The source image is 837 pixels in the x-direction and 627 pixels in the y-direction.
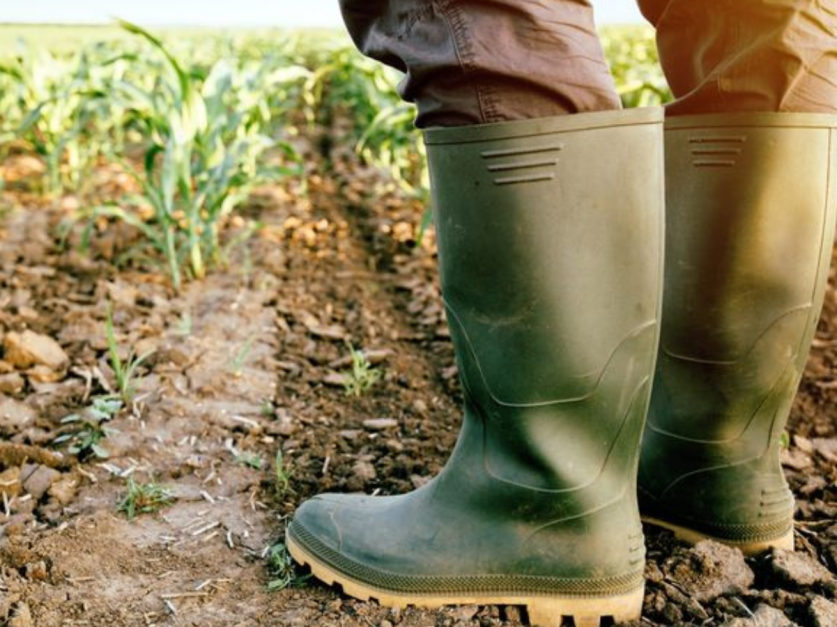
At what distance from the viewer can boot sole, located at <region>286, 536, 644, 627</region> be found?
1.05m

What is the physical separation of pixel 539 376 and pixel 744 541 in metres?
0.45

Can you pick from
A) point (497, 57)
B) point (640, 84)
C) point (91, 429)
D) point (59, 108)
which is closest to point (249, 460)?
point (91, 429)

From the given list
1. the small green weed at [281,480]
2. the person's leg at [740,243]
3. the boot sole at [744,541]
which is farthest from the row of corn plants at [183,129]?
the boot sole at [744,541]

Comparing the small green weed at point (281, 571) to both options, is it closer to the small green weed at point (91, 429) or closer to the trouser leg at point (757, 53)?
the small green weed at point (91, 429)

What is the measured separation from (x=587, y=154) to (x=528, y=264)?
4.8 inches

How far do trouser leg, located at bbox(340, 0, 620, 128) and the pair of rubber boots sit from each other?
0.09 feet

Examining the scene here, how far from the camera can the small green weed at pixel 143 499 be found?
1.35 metres

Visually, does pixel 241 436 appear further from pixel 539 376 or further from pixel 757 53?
pixel 757 53

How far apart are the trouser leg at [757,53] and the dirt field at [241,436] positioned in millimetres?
554

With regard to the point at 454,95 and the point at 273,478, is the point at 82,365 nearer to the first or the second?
the point at 273,478

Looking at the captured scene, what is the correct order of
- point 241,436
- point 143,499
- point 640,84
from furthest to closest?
point 640,84 < point 241,436 < point 143,499

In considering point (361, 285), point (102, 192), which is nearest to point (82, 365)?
point (361, 285)

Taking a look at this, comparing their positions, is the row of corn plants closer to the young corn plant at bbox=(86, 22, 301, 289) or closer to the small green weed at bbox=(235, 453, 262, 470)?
the young corn plant at bbox=(86, 22, 301, 289)

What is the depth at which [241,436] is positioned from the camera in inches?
64.1
